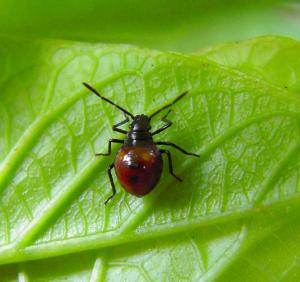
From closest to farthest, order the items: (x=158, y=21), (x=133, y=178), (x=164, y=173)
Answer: (x=133, y=178) < (x=164, y=173) < (x=158, y=21)

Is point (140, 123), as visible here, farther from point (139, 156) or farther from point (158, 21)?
point (158, 21)

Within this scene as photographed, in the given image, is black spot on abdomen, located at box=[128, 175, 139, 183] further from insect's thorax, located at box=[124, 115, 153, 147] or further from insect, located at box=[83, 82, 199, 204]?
insect's thorax, located at box=[124, 115, 153, 147]

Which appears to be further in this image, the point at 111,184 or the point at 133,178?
the point at 111,184

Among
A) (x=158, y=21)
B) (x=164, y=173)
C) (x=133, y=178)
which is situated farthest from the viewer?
(x=158, y=21)

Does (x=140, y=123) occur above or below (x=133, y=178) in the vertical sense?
above

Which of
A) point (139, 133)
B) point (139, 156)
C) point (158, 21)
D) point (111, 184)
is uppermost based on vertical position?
point (158, 21)

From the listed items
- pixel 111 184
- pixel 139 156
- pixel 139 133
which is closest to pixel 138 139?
pixel 139 133

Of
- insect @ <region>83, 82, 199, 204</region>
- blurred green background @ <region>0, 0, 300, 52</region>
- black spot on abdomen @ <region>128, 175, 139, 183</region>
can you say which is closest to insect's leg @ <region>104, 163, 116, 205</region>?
insect @ <region>83, 82, 199, 204</region>
